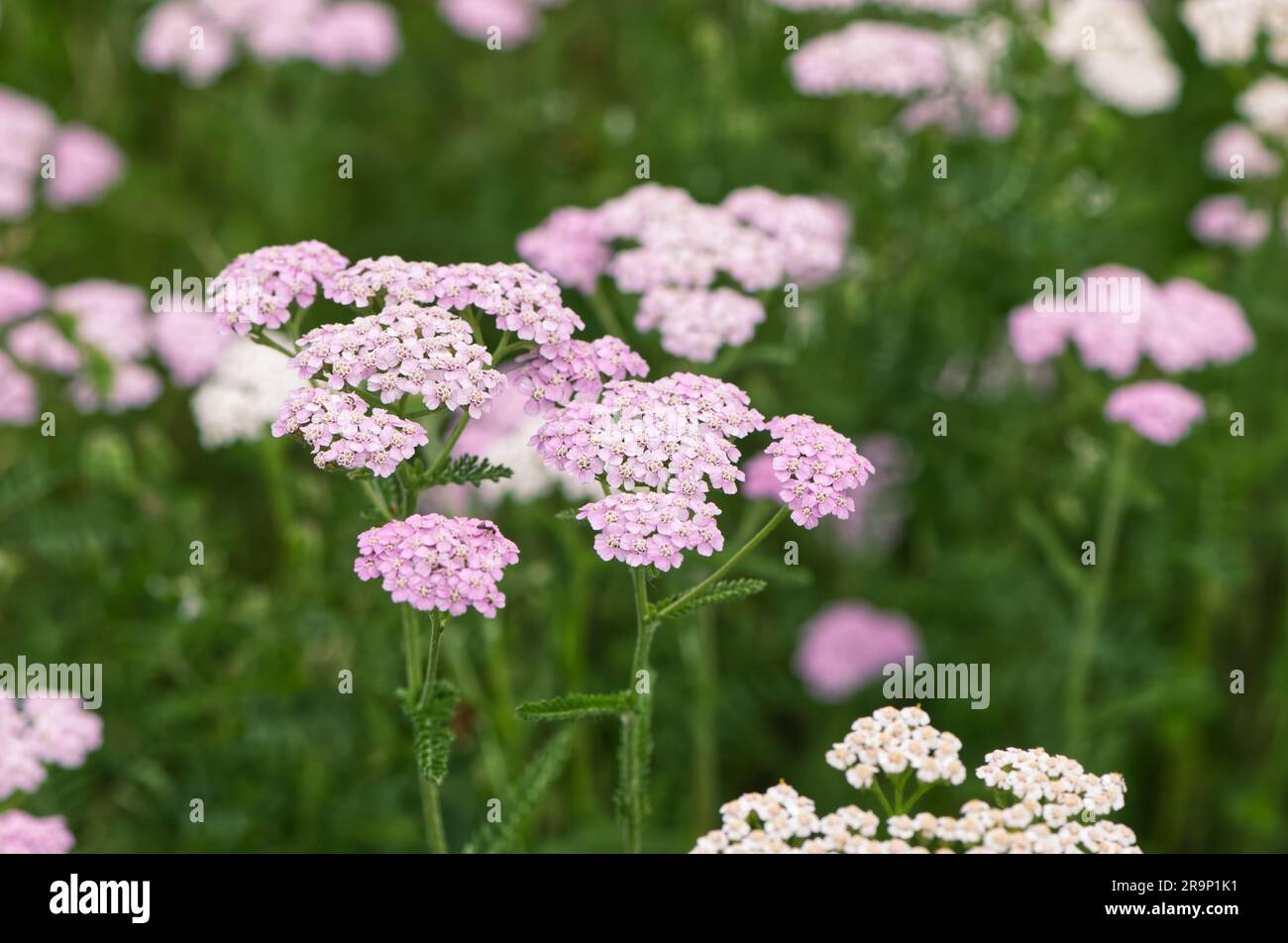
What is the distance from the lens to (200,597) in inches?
131

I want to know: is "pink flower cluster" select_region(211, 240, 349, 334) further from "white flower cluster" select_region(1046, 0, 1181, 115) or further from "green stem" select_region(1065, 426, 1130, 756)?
"white flower cluster" select_region(1046, 0, 1181, 115)

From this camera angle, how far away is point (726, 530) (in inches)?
156

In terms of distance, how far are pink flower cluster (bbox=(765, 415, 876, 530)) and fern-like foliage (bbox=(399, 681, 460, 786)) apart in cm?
59

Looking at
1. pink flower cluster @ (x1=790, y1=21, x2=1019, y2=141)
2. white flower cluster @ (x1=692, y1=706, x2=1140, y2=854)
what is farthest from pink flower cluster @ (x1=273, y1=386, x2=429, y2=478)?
pink flower cluster @ (x1=790, y1=21, x2=1019, y2=141)

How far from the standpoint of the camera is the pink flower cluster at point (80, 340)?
12.1 ft

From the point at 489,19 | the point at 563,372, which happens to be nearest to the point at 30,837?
the point at 563,372

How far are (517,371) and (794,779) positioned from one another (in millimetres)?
2159

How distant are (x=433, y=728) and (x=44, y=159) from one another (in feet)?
10.8

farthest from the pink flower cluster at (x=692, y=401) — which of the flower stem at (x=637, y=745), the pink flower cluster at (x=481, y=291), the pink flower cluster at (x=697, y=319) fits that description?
the pink flower cluster at (x=697, y=319)

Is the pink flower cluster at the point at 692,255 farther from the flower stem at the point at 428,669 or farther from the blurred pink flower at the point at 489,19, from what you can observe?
the blurred pink flower at the point at 489,19
